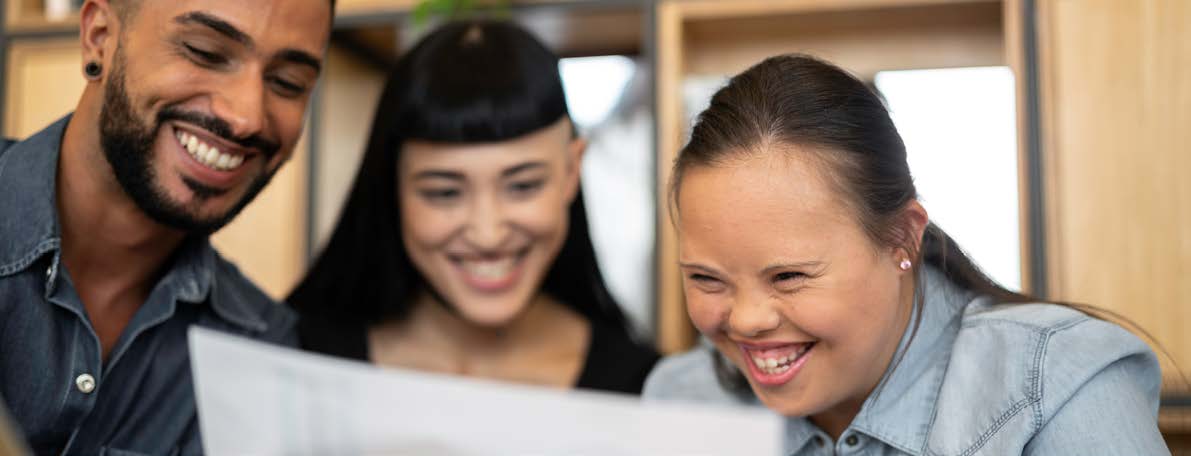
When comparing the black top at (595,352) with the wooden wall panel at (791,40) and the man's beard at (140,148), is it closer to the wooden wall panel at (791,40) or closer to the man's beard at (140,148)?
the wooden wall panel at (791,40)

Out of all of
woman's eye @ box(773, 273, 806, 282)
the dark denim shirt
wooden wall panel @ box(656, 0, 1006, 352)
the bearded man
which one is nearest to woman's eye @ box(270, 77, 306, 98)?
the bearded man

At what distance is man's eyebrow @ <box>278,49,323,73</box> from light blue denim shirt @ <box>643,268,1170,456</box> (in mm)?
713

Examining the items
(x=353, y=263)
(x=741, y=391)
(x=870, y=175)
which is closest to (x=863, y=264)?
(x=870, y=175)

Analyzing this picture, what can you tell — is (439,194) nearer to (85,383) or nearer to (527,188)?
(527,188)

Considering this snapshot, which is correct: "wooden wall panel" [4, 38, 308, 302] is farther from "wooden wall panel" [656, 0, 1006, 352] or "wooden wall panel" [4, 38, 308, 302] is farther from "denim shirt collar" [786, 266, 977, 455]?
"denim shirt collar" [786, 266, 977, 455]

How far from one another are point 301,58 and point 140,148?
0.21 m

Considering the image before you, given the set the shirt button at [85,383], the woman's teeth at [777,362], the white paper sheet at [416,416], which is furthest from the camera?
the shirt button at [85,383]

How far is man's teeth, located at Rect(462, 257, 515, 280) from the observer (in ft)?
5.76

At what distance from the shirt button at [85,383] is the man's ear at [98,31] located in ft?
1.17

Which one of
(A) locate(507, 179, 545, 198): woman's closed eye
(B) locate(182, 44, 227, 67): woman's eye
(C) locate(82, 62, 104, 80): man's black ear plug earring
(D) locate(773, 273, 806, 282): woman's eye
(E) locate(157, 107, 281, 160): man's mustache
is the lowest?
(D) locate(773, 273, 806, 282): woman's eye

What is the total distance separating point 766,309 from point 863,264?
110 mm

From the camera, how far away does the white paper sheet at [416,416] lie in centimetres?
62

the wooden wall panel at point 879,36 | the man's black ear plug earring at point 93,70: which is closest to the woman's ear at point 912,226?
the man's black ear plug earring at point 93,70

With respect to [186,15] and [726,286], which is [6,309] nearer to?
[186,15]
